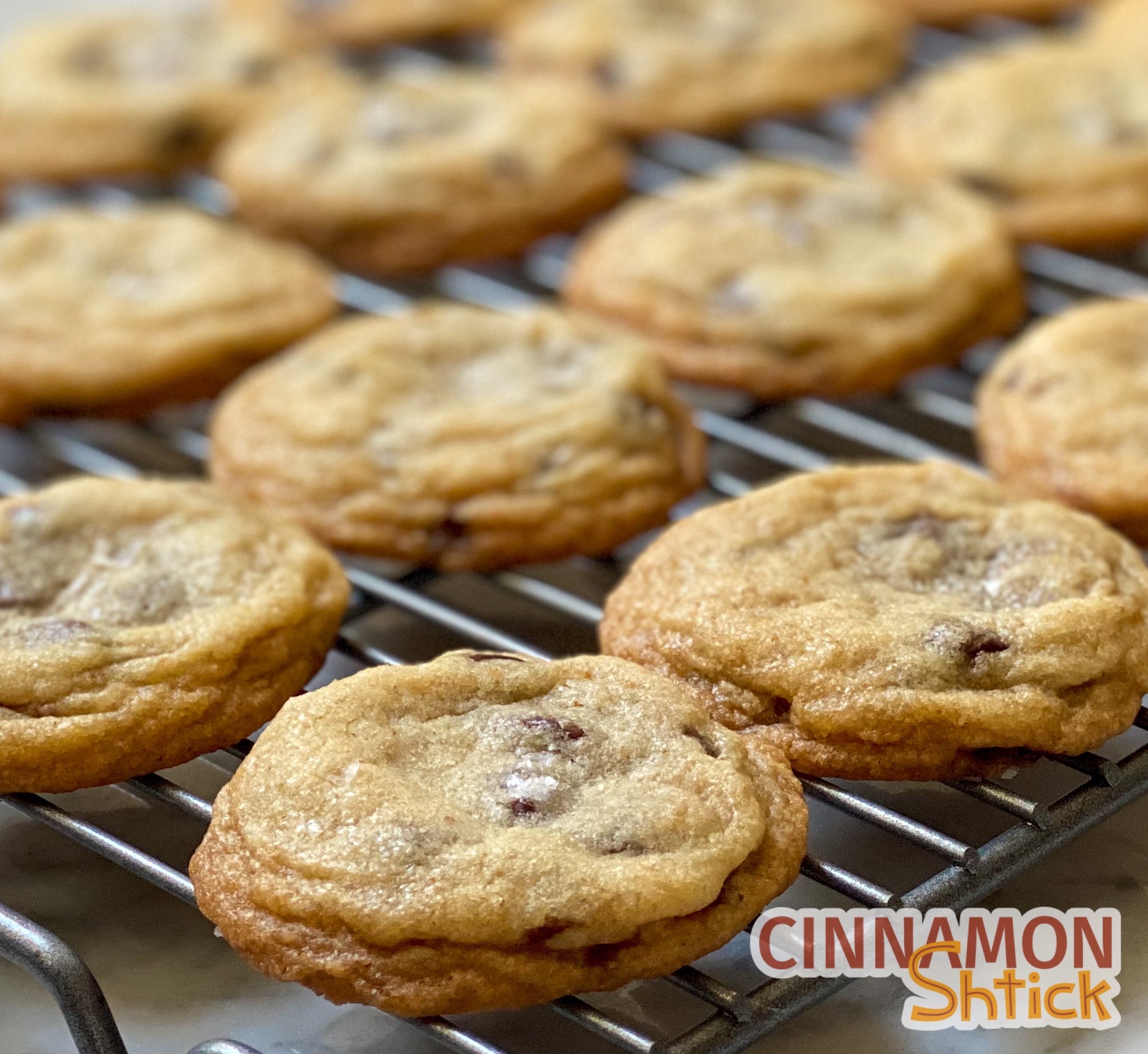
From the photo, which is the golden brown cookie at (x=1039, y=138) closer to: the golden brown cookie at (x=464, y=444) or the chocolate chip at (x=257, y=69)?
the golden brown cookie at (x=464, y=444)

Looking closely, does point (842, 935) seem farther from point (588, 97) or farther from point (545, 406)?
point (588, 97)

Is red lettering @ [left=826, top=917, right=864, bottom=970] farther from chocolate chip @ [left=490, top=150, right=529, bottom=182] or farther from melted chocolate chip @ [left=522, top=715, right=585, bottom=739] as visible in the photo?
chocolate chip @ [left=490, top=150, right=529, bottom=182]

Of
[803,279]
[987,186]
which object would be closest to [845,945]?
[803,279]

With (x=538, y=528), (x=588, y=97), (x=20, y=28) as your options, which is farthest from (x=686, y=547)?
(x=20, y=28)

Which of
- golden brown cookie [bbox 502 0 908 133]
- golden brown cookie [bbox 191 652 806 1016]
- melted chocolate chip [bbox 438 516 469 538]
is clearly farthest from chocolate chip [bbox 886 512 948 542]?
golden brown cookie [bbox 502 0 908 133]

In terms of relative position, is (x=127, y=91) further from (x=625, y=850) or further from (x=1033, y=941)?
(x=1033, y=941)

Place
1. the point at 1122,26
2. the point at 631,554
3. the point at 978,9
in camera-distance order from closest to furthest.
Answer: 1. the point at 631,554
2. the point at 1122,26
3. the point at 978,9
